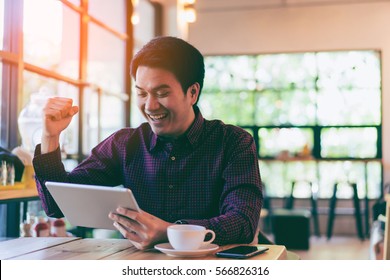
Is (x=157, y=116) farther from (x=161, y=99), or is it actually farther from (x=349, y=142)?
(x=349, y=142)

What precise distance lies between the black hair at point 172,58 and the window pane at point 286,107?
541 cm

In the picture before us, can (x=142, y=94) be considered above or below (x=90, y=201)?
above

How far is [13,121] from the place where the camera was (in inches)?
111

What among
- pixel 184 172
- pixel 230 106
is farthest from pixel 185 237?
pixel 230 106

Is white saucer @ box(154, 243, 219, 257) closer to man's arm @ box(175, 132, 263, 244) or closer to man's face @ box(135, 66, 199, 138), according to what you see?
man's arm @ box(175, 132, 263, 244)

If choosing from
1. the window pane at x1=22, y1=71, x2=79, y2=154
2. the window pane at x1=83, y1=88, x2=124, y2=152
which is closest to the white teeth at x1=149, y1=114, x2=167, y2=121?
the window pane at x1=22, y1=71, x2=79, y2=154

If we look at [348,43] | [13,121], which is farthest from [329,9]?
[13,121]

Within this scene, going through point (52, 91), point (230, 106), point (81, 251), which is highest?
point (230, 106)

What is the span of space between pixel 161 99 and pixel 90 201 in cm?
45

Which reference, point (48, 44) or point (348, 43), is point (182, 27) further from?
point (48, 44)

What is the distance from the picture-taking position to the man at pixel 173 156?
159 cm

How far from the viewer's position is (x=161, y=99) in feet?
5.32

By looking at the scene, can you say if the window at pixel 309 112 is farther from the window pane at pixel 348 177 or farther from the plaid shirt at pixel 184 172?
the plaid shirt at pixel 184 172
